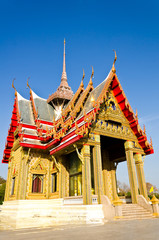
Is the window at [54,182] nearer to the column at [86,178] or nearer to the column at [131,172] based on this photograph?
→ the column at [86,178]

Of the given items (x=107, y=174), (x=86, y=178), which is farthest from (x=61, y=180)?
(x=107, y=174)

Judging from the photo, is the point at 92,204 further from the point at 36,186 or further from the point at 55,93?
the point at 55,93

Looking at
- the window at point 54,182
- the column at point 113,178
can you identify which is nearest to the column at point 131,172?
the column at point 113,178

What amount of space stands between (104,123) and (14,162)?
23.1ft

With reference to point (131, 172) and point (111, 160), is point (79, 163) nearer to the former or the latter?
point (131, 172)

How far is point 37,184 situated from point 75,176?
2577 mm

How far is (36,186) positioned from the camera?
11.8m

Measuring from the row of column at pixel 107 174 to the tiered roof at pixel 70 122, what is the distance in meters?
1.04

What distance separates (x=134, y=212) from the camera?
350 inches

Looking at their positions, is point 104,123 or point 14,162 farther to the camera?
point 14,162

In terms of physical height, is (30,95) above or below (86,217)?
above

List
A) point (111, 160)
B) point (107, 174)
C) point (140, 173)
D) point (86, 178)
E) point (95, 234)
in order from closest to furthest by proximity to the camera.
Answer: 1. point (95, 234)
2. point (86, 178)
3. point (140, 173)
4. point (107, 174)
5. point (111, 160)

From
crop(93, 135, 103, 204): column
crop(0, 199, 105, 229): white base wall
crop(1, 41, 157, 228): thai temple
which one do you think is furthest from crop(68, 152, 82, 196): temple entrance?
crop(93, 135, 103, 204): column

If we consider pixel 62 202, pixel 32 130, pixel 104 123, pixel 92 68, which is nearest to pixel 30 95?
pixel 32 130
